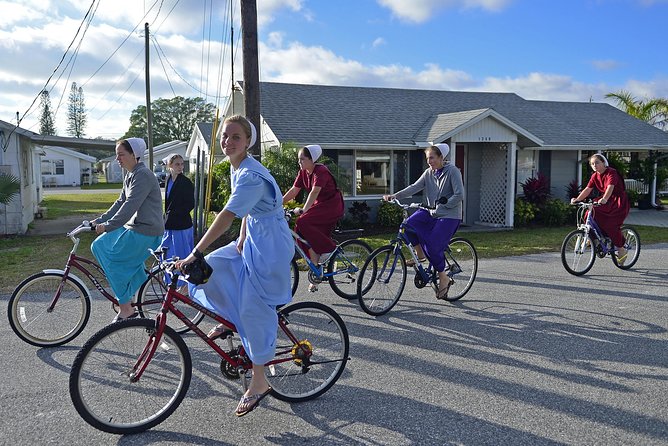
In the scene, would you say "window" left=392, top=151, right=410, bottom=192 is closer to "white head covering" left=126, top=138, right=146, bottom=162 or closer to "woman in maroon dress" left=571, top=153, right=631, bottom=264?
"woman in maroon dress" left=571, top=153, right=631, bottom=264

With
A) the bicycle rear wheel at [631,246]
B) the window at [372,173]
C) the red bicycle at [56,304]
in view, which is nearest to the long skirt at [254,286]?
the red bicycle at [56,304]

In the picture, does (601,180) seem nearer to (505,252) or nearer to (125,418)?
(505,252)

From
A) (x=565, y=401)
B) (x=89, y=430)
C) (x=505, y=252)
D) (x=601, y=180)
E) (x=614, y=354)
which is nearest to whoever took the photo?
(x=89, y=430)

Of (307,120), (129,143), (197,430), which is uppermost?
(307,120)

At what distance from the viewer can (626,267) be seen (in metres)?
9.22

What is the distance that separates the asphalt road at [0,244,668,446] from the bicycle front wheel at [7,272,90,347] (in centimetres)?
13

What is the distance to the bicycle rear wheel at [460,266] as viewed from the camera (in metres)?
7.16

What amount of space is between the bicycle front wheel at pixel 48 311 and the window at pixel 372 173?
460 inches

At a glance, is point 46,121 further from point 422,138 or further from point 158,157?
point 422,138

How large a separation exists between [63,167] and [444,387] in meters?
49.6

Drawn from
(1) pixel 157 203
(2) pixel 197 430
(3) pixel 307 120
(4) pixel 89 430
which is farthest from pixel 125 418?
(3) pixel 307 120

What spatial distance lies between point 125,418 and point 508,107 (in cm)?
2103

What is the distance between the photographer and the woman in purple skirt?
22.1 ft

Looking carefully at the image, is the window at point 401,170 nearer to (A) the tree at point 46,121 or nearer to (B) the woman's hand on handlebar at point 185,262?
(B) the woman's hand on handlebar at point 185,262
